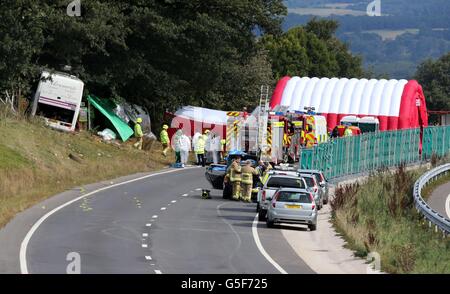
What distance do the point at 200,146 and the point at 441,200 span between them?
12718 millimetres

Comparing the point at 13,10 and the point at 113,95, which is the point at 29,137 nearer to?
the point at 13,10

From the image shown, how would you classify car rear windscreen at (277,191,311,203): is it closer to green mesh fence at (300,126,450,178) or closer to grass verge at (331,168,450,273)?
grass verge at (331,168,450,273)

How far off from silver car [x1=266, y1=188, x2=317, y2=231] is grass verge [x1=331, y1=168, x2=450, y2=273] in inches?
43.6

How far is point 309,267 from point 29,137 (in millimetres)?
23373

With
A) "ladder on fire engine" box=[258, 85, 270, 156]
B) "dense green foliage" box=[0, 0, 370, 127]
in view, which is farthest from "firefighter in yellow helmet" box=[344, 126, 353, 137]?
→ "dense green foliage" box=[0, 0, 370, 127]

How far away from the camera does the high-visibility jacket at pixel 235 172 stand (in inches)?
1596

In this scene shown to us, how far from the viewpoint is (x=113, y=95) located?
6081 centimetres

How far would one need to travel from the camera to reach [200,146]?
55.1 meters

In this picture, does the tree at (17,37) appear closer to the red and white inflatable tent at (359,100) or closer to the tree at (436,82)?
the red and white inflatable tent at (359,100)

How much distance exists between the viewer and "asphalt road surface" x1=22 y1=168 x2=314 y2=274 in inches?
977

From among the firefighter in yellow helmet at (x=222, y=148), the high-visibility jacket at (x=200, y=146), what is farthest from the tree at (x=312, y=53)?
the firefighter in yellow helmet at (x=222, y=148)

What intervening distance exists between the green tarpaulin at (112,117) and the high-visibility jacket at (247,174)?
18.4 m

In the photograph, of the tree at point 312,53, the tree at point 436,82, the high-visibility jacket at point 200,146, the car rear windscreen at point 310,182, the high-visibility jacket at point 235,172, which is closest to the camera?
the car rear windscreen at point 310,182

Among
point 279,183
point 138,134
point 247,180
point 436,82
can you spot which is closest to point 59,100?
point 138,134
